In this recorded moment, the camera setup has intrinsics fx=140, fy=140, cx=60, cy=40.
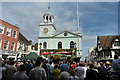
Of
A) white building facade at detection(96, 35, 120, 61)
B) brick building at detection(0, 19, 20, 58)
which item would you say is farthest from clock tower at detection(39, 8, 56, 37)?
white building facade at detection(96, 35, 120, 61)

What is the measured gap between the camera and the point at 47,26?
138ft

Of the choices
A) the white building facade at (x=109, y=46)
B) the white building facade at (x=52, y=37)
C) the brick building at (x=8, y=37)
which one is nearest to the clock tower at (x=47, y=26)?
the white building facade at (x=52, y=37)

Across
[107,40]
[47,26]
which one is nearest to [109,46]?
[107,40]

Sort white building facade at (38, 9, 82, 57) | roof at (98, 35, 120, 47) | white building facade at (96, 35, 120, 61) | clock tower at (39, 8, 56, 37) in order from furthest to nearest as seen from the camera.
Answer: clock tower at (39, 8, 56, 37), white building facade at (38, 9, 82, 57), roof at (98, 35, 120, 47), white building facade at (96, 35, 120, 61)

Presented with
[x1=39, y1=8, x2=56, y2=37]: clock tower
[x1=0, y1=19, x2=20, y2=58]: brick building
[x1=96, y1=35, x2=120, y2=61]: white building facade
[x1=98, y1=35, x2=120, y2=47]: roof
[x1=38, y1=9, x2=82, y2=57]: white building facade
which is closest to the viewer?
[x1=0, y1=19, x2=20, y2=58]: brick building

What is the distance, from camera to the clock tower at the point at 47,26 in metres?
42.1

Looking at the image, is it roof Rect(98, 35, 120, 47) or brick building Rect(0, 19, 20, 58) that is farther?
roof Rect(98, 35, 120, 47)

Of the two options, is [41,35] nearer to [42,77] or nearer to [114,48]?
[114,48]

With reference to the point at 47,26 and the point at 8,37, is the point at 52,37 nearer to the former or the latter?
the point at 47,26

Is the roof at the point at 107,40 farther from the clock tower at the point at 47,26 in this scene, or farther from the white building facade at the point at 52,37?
the clock tower at the point at 47,26

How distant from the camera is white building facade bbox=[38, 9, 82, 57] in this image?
41.0m

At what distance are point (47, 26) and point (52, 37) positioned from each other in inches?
143

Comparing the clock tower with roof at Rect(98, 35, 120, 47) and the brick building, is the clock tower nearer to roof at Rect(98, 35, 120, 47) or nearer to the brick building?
the brick building

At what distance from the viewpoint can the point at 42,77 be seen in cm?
555
